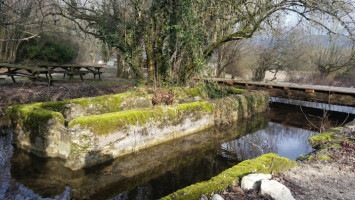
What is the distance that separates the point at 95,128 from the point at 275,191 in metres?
3.70

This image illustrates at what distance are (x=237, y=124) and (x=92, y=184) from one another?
616cm

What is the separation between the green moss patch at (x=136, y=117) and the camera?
515cm

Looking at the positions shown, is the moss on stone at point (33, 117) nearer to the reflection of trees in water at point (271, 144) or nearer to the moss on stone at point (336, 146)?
the reflection of trees in water at point (271, 144)

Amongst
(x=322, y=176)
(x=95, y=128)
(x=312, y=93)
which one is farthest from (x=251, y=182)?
(x=312, y=93)

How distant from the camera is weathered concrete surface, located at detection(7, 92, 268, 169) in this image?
5066 mm

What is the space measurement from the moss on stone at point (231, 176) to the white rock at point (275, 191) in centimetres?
40

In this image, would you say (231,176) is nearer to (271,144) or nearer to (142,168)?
(142,168)

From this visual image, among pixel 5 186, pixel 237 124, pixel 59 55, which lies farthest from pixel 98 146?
pixel 59 55

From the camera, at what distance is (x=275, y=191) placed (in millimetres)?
2854

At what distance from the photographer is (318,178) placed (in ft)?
11.9

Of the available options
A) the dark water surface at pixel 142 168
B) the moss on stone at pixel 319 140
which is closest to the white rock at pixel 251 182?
the dark water surface at pixel 142 168

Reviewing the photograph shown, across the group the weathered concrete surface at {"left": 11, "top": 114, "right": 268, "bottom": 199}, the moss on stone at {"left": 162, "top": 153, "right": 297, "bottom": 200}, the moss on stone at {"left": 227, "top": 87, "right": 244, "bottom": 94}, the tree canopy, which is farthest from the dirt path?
the moss on stone at {"left": 162, "top": 153, "right": 297, "bottom": 200}

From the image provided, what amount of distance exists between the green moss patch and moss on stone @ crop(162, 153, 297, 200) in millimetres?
2938

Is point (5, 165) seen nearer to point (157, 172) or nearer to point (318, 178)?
point (157, 172)
